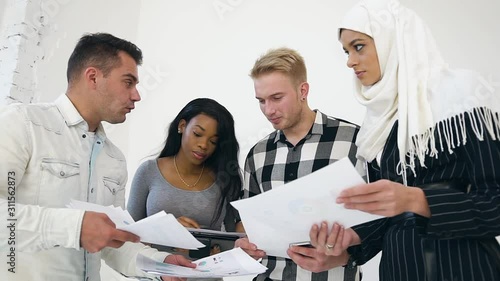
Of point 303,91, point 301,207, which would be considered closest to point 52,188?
point 301,207

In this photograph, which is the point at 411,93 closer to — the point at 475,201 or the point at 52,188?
the point at 475,201

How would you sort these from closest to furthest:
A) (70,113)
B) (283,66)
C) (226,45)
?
1. (70,113)
2. (283,66)
3. (226,45)

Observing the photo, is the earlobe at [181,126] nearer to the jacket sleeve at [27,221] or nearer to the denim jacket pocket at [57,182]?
the denim jacket pocket at [57,182]

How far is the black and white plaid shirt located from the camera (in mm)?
1370

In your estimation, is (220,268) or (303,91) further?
A: (303,91)

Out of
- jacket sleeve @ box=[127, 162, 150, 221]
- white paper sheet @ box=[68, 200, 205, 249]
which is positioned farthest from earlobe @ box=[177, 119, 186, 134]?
white paper sheet @ box=[68, 200, 205, 249]

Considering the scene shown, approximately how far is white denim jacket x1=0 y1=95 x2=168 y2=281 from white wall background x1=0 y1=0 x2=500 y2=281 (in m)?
0.83

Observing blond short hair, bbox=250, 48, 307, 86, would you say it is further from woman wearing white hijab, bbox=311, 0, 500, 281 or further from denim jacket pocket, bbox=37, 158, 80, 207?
denim jacket pocket, bbox=37, 158, 80, 207

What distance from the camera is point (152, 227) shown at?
100cm

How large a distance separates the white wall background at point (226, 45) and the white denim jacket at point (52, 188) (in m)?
0.83

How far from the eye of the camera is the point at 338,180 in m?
0.79

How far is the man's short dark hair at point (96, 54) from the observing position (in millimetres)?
1371

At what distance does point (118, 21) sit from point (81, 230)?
2.06 m

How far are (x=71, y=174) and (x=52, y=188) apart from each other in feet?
0.23
